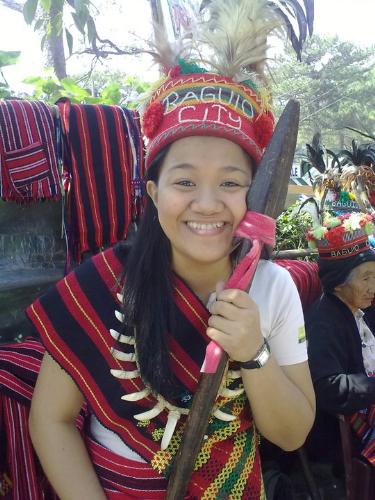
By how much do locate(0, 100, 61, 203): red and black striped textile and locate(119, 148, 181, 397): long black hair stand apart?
84 cm

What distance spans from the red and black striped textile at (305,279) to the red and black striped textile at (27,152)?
165 centimetres

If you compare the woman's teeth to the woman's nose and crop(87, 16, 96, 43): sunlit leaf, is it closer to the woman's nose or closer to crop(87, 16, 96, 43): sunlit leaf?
the woman's nose

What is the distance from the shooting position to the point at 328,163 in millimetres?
3928

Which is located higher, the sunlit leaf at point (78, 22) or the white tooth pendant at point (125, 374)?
the sunlit leaf at point (78, 22)

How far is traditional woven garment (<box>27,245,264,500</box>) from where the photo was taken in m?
1.46

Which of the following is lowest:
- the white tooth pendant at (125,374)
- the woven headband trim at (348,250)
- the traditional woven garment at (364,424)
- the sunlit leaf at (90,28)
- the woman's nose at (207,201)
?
the traditional woven garment at (364,424)

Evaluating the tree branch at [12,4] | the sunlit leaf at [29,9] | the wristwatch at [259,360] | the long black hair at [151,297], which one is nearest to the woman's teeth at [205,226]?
the long black hair at [151,297]

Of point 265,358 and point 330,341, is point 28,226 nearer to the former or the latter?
point 265,358

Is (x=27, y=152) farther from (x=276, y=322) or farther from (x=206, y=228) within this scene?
(x=276, y=322)

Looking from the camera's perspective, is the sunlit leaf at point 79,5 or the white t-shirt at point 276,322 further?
the sunlit leaf at point 79,5

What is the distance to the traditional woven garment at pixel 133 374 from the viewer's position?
1459mm

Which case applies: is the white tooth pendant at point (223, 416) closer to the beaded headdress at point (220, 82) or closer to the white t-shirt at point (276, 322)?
the white t-shirt at point (276, 322)

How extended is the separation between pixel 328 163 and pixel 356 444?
2110 millimetres

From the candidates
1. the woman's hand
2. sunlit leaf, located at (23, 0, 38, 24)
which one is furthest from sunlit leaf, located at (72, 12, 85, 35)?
the woman's hand
